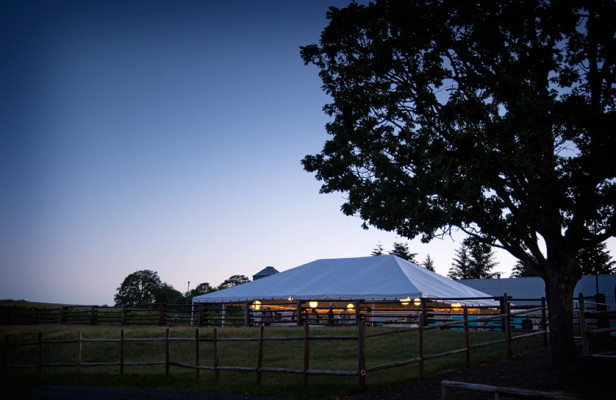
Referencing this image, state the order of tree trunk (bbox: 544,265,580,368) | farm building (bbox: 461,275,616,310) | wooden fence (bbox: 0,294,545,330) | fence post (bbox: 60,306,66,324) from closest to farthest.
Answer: tree trunk (bbox: 544,265,580,368), wooden fence (bbox: 0,294,545,330), fence post (bbox: 60,306,66,324), farm building (bbox: 461,275,616,310)

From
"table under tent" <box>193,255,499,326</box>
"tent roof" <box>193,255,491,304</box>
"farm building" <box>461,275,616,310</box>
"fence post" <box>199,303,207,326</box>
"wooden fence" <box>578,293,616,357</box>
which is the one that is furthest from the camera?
"farm building" <box>461,275,616,310</box>

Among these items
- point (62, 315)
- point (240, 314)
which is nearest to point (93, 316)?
point (62, 315)

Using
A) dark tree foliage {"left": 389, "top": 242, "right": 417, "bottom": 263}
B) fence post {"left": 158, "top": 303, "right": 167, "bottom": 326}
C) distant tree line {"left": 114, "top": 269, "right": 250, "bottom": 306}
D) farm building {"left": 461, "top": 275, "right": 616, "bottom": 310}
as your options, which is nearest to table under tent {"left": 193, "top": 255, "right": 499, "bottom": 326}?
fence post {"left": 158, "top": 303, "right": 167, "bottom": 326}

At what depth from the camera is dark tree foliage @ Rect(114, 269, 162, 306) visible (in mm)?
108500

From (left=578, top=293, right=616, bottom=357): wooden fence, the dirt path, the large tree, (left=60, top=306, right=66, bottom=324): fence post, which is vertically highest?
the large tree

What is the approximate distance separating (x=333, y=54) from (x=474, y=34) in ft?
11.5

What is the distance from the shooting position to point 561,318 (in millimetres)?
11930

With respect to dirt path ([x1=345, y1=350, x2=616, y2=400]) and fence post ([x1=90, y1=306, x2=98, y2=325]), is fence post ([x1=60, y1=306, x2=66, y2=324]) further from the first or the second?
dirt path ([x1=345, y1=350, x2=616, y2=400])

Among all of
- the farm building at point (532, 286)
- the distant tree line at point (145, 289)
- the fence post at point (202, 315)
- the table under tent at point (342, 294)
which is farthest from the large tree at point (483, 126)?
the distant tree line at point (145, 289)

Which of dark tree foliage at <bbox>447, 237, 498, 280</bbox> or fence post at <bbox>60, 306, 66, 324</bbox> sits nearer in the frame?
fence post at <bbox>60, 306, 66, 324</bbox>

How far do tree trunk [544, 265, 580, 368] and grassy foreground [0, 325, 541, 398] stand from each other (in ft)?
7.89

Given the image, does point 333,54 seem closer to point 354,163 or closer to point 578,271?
point 354,163

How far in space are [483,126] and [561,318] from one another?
5017 mm

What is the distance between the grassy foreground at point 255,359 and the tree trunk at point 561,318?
94.7 inches
